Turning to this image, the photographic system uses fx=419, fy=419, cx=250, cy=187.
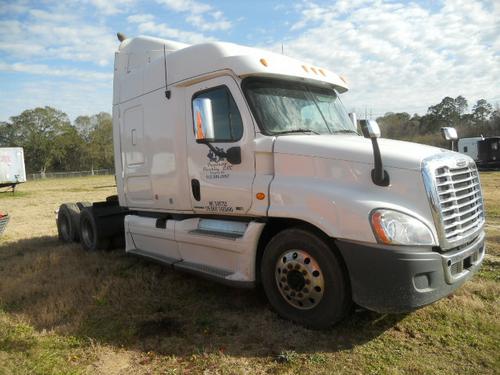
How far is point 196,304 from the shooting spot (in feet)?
15.9

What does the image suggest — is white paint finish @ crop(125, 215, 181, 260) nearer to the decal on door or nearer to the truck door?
the truck door

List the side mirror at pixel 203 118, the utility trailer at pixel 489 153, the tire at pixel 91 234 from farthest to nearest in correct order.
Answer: the utility trailer at pixel 489 153, the tire at pixel 91 234, the side mirror at pixel 203 118

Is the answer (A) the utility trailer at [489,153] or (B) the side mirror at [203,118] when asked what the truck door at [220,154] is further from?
(A) the utility trailer at [489,153]

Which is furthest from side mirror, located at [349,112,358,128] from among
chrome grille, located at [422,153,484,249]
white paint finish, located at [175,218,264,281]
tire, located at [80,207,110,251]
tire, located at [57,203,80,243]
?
tire, located at [57,203,80,243]

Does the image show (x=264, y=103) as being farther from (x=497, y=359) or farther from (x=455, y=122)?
(x=455, y=122)

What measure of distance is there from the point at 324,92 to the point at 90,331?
3.79m

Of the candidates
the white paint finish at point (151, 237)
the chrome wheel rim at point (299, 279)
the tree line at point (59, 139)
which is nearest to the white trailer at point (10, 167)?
the white paint finish at point (151, 237)

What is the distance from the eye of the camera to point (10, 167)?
29391mm

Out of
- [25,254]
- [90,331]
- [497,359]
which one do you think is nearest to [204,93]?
[90,331]

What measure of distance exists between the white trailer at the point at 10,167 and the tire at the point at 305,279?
3004 cm

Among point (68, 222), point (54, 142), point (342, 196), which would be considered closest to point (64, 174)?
point (54, 142)

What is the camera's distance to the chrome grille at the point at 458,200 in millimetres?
3625

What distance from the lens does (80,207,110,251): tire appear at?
755 centimetres

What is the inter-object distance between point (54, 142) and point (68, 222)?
76.5 metres
